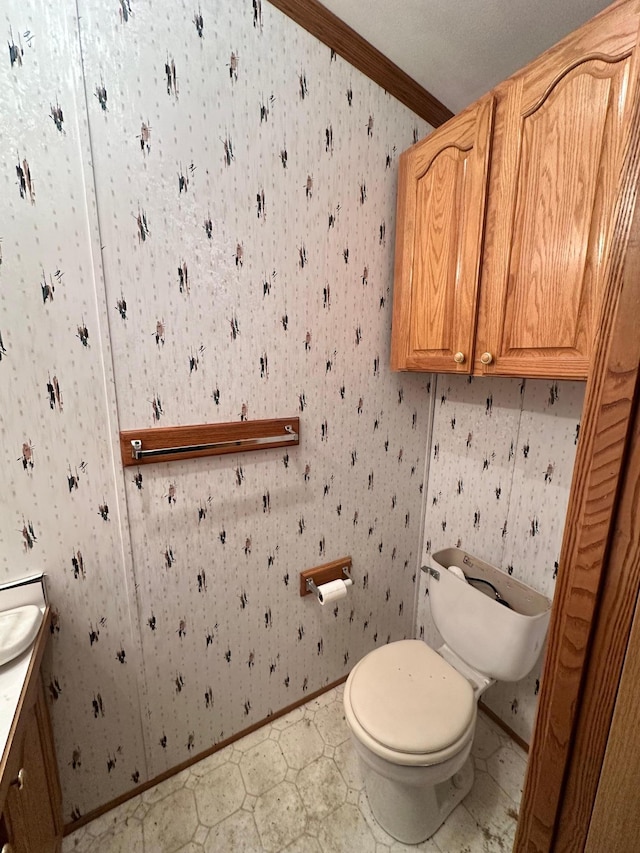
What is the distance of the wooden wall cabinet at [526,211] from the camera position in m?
0.80

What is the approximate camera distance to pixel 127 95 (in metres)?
0.90

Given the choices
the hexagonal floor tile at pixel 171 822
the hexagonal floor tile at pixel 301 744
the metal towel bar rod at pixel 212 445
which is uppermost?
the metal towel bar rod at pixel 212 445

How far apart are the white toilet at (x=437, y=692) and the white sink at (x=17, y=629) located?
893 mm

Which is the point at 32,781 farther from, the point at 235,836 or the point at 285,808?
the point at 285,808

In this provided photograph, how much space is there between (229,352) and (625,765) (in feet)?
3.75

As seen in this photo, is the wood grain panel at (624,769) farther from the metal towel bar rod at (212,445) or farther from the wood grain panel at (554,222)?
the metal towel bar rod at (212,445)

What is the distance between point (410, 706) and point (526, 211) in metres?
1.44

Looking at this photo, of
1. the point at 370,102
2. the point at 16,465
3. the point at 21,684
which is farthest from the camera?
the point at 370,102

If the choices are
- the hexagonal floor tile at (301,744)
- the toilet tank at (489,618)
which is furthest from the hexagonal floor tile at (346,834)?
the toilet tank at (489,618)

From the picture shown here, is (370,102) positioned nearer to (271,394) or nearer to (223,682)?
(271,394)

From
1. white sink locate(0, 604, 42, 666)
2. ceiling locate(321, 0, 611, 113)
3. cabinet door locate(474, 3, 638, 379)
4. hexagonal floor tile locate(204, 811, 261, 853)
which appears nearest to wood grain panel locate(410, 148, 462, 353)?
cabinet door locate(474, 3, 638, 379)

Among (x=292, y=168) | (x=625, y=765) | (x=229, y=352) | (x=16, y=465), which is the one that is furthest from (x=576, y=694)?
(x=292, y=168)

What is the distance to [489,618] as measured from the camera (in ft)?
3.98

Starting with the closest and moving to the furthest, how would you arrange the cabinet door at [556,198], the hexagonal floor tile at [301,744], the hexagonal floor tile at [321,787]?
the cabinet door at [556,198], the hexagonal floor tile at [321,787], the hexagonal floor tile at [301,744]
